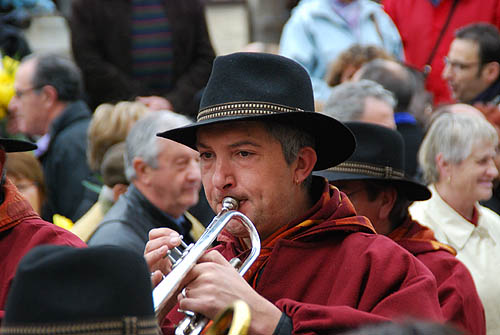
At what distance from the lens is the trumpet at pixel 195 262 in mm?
3240

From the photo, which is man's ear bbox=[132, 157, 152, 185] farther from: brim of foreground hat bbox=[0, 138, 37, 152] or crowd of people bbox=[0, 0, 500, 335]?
brim of foreground hat bbox=[0, 138, 37, 152]

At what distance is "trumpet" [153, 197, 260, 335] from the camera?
3.24m

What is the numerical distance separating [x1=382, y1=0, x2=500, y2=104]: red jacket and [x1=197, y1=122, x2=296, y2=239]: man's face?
5395 mm

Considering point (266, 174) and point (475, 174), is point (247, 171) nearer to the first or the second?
point (266, 174)

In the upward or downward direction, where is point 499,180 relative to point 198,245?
downward

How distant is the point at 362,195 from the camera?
475cm

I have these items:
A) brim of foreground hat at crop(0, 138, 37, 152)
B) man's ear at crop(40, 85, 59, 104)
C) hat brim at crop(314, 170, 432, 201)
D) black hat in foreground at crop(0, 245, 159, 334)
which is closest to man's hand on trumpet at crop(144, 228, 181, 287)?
brim of foreground hat at crop(0, 138, 37, 152)

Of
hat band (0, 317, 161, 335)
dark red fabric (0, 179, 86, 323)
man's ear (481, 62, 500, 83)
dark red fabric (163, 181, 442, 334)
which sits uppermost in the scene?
hat band (0, 317, 161, 335)

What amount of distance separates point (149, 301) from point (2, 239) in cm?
154

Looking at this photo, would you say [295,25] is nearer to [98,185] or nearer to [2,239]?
[98,185]

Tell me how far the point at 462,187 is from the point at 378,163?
1.22m

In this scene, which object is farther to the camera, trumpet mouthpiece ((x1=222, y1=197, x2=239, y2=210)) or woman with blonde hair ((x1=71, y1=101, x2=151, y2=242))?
woman with blonde hair ((x1=71, y1=101, x2=151, y2=242))

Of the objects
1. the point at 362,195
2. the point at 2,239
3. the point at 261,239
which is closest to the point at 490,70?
the point at 362,195

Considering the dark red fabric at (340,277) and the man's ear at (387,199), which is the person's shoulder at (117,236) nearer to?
the man's ear at (387,199)
